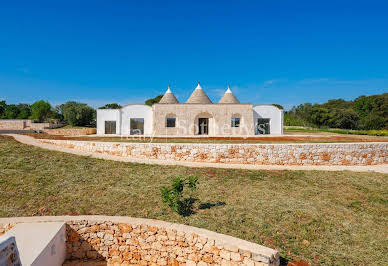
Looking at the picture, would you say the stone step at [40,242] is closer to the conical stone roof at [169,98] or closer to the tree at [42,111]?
the conical stone roof at [169,98]

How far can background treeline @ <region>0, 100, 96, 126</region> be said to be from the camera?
41.9 m

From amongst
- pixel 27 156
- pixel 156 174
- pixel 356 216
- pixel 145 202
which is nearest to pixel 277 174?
pixel 356 216

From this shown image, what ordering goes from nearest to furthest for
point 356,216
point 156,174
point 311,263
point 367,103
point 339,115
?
1. point 311,263
2. point 356,216
3. point 156,174
4. point 339,115
5. point 367,103

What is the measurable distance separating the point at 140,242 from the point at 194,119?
1845cm

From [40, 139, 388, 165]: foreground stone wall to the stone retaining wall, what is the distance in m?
6.29

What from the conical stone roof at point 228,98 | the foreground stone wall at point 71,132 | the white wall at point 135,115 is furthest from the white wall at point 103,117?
the conical stone roof at point 228,98

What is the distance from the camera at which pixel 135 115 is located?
79.4ft

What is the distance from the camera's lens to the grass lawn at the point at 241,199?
5.32 meters

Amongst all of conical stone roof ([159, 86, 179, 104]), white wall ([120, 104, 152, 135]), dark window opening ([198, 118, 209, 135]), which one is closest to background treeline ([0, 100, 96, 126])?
white wall ([120, 104, 152, 135])

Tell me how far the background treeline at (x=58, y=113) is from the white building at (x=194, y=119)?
20.9 meters

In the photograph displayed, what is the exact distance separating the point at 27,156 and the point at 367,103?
69.7 meters

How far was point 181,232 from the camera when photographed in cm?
514

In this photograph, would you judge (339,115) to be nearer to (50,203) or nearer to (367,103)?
(367,103)

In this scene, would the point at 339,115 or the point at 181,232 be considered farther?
the point at 339,115
